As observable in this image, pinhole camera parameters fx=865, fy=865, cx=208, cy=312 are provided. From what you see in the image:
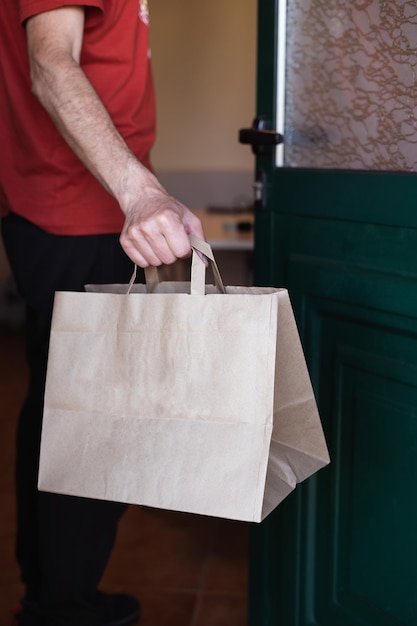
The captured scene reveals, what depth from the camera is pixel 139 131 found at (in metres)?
1.75

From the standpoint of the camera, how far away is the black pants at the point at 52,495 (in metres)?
1.74

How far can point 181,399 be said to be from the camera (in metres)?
1.21

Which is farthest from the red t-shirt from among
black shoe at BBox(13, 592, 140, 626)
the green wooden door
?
black shoe at BBox(13, 592, 140, 626)

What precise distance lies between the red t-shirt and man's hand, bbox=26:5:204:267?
0.16 metres

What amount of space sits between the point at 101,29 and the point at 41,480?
84 cm

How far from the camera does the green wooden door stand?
1478 millimetres

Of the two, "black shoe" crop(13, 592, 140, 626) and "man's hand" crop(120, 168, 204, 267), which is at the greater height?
"man's hand" crop(120, 168, 204, 267)

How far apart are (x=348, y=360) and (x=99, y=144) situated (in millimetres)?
608

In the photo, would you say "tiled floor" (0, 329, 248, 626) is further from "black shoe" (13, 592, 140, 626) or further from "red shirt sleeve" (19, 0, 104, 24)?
"red shirt sleeve" (19, 0, 104, 24)

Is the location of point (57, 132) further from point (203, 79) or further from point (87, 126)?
point (203, 79)

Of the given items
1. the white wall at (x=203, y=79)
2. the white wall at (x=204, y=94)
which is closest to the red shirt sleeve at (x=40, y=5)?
the white wall at (x=204, y=94)

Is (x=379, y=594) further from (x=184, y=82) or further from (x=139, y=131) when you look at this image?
(x=184, y=82)

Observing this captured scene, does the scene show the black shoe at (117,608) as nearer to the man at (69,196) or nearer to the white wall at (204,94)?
the man at (69,196)

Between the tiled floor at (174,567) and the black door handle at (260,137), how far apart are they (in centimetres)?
122
